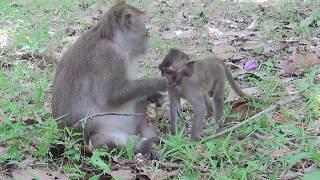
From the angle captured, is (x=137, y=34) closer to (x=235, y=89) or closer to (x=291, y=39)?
(x=235, y=89)

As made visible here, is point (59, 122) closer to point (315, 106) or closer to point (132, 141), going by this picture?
point (132, 141)

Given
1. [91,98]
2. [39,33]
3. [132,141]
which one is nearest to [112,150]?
[132,141]

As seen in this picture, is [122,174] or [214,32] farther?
[214,32]

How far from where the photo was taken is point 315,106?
4.82 m

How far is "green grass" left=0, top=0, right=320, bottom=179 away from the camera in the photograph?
12.9ft

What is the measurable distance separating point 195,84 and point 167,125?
0.49 metres

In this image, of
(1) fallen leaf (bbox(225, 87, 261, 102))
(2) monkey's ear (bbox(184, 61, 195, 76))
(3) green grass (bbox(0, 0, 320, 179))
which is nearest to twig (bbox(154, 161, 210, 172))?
(3) green grass (bbox(0, 0, 320, 179))

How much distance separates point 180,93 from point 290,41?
2.52 metres

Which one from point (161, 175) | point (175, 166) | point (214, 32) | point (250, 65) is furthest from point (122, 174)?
point (214, 32)

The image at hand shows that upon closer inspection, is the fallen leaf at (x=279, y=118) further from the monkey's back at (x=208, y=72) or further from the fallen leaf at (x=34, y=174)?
the fallen leaf at (x=34, y=174)

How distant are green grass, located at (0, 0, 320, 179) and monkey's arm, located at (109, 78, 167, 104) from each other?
1.24 ft

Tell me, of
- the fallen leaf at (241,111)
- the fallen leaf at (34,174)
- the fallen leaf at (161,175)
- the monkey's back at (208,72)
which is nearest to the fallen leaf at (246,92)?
the fallen leaf at (241,111)

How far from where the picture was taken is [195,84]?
15.7ft

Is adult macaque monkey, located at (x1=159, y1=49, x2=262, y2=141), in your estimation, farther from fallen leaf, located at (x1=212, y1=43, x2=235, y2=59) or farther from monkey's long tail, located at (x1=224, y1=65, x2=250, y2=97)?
fallen leaf, located at (x1=212, y1=43, x2=235, y2=59)
